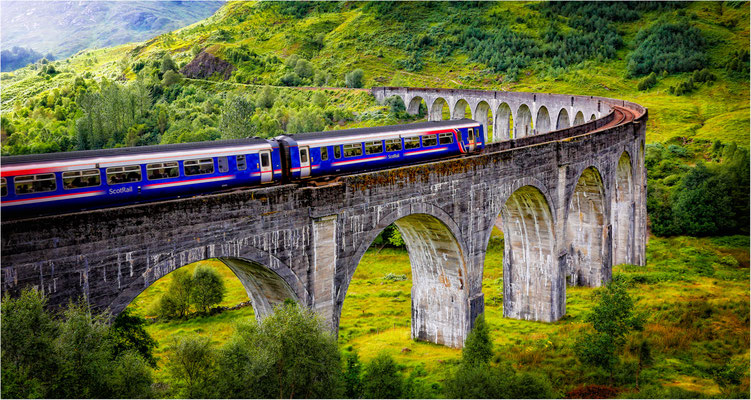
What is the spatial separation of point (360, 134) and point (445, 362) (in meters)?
13.4

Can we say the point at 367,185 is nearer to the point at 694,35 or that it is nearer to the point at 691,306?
the point at 691,306

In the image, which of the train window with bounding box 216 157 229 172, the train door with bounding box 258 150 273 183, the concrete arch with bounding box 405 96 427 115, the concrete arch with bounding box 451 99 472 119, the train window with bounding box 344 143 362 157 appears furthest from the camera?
the concrete arch with bounding box 405 96 427 115

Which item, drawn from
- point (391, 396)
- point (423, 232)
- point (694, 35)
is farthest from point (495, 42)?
point (391, 396)

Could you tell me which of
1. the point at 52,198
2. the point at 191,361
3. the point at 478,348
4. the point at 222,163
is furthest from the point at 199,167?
the point at 478,348

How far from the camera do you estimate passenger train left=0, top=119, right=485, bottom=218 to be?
21297 millimetres

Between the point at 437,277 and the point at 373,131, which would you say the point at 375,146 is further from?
the point at 437,277

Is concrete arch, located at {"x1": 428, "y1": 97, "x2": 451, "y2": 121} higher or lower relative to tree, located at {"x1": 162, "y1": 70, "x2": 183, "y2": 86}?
lower

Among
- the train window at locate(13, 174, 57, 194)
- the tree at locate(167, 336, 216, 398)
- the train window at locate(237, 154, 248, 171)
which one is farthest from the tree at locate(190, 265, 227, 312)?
the train window at locate(13, 174, 57, 194)

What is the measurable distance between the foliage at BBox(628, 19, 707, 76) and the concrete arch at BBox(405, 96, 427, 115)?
1767 inches

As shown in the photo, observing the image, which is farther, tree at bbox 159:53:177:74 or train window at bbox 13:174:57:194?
tree at bbox 159:53:177:74

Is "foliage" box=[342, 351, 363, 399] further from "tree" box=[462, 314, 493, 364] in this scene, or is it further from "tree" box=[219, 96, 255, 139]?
"tree" box=[219, 96, 255, 139]

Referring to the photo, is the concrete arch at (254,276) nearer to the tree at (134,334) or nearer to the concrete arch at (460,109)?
the tree at (134,334)

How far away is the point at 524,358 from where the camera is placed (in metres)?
34.6

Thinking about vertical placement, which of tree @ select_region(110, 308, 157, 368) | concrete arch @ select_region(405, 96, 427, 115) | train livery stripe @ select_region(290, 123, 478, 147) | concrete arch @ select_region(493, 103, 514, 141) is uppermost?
concrete arch @ select_region(405, 96, 427, 115)
